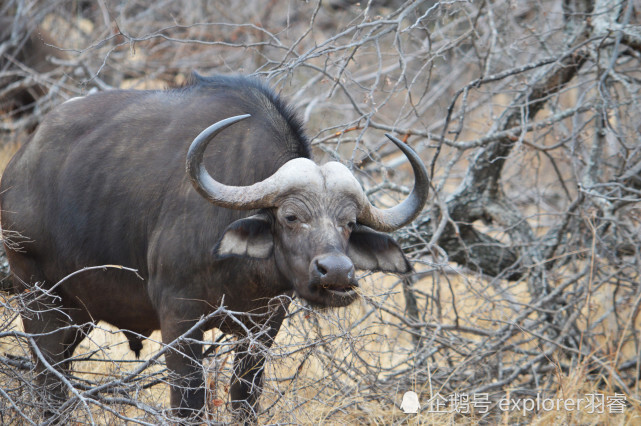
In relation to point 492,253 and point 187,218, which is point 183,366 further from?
point 492,253

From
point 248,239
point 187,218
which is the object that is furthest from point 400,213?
point 187,218

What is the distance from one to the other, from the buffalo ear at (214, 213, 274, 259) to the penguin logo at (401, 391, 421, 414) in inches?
52.6

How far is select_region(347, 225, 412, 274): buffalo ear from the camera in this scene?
3785 millimetres

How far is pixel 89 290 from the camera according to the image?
4012mm

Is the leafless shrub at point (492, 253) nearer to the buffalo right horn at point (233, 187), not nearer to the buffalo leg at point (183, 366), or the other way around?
the buffalo leg at point (183, 366)

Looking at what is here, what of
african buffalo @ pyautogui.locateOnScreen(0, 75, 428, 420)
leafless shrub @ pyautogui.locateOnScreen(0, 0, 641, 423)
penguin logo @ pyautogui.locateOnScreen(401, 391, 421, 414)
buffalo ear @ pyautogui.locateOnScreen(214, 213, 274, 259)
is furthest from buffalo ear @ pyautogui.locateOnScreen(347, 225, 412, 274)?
penguin logo @ pyautogui.locateOnScreen(401, 391, 421, 414)

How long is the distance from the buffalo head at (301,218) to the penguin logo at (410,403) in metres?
1.08

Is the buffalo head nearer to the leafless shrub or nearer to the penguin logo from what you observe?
the leafless shrub

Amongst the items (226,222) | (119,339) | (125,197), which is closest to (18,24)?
(119,339)

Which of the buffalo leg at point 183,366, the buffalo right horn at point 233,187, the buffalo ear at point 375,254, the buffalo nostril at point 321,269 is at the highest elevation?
the buffalo right horn at point 233,187

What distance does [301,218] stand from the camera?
344 centimetres

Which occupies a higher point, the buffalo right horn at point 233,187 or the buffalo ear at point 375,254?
the buffalo right horn at point 233,187

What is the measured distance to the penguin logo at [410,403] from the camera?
4.14 m

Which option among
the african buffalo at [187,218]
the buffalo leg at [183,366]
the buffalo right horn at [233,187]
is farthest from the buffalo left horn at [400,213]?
the buffalo leg at [183,366]
